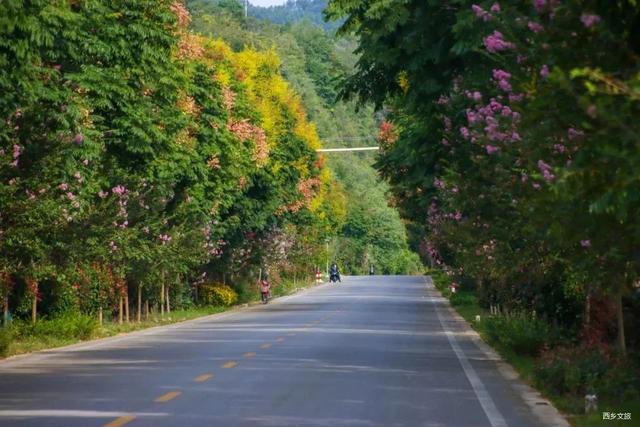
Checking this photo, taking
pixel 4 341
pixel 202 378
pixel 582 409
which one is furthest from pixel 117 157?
pixel 582 409

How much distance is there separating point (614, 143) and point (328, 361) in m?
17.6

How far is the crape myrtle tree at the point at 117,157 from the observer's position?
28.9 metres

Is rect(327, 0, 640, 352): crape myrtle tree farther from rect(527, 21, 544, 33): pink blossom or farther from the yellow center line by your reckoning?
the yellow center line

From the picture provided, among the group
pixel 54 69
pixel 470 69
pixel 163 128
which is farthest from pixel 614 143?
pixel 163 128

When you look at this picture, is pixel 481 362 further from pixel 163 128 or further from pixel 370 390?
pixel 163 128

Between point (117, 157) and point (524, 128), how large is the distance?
3150 centimetres

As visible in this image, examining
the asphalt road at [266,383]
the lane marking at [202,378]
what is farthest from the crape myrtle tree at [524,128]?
the lane marking at [202,378]

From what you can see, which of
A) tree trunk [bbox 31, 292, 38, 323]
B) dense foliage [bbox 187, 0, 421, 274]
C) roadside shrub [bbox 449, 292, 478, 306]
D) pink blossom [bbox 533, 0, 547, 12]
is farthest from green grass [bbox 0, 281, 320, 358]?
dense foliage [bbox 187, 0, 421, 274]

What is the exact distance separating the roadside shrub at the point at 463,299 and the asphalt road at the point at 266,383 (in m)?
25.6

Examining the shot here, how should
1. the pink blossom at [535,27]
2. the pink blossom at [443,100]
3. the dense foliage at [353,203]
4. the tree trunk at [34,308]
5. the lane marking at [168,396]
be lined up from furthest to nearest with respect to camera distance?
the dense foliage at [353,203]
the tree trunk at [34,308]
the pink blossom at [443,100]
the lane marking at [168,396]
the pink blossom at [535,27]

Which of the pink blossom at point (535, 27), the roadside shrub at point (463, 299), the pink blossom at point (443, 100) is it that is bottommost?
the roadside shrub at point (463, 299)

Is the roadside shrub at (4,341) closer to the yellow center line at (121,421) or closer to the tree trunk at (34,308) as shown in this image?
the tree trunk at (34,308)

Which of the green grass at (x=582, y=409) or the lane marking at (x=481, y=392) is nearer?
the green grass at (x=582, y=409)

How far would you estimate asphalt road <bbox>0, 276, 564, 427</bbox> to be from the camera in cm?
1647
